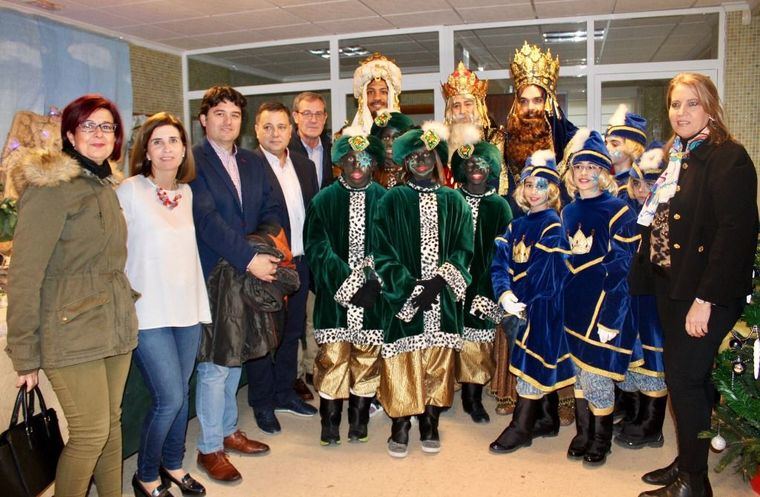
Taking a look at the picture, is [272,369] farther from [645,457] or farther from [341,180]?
[645,457]

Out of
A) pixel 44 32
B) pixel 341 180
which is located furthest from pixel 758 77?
pixel 44 32

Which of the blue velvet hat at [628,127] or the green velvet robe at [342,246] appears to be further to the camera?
the blue velvet hat at [628,127]

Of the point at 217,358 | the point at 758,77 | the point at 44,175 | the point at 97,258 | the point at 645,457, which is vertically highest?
the point at 758,77

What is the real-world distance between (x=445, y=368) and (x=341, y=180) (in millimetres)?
1125

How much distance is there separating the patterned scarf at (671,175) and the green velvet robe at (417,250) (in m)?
0.88

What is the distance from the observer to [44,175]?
2002 millimetres

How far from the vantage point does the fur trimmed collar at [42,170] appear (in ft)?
6.53

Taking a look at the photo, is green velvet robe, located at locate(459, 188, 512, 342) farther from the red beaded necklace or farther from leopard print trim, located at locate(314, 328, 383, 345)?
the red beaded necklace

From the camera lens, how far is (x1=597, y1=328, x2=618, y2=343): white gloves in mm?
2928

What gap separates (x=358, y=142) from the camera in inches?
121

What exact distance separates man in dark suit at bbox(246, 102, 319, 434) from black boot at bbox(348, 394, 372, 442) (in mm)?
457

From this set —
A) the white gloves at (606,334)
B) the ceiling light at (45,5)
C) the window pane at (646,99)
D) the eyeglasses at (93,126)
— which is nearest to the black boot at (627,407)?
the white gloves at (606,334)

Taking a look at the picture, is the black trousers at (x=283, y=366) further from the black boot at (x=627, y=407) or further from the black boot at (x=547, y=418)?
the black boot at (x=627, y=407)

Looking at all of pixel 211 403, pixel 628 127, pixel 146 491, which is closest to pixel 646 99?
pixel 628 127
